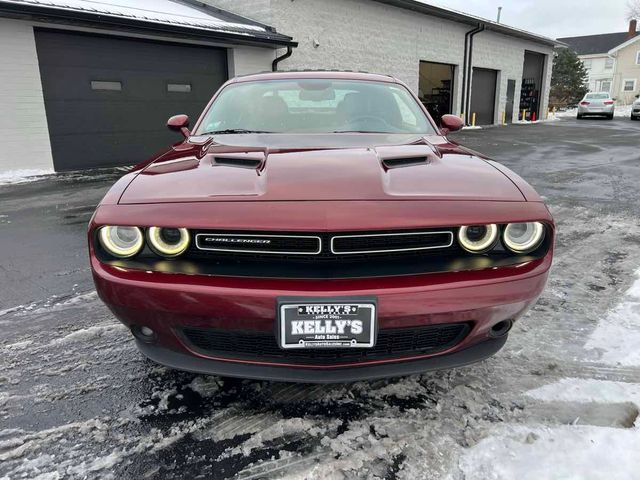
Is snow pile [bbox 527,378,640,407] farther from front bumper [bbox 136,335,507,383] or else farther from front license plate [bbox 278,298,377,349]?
front license plate [bbox 278,298,377,349]

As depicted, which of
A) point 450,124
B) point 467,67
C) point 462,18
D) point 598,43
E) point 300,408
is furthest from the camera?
point 598,43

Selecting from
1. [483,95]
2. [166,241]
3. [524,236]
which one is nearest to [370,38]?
[483,95]

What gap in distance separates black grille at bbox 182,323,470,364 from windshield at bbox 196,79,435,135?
4.88 ft

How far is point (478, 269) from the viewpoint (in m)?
1.84

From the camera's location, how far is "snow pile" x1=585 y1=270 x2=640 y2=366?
2.46 meters

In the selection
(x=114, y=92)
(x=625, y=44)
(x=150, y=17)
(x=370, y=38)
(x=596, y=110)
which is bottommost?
(x=596, y=110)

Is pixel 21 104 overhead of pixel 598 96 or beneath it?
beneath

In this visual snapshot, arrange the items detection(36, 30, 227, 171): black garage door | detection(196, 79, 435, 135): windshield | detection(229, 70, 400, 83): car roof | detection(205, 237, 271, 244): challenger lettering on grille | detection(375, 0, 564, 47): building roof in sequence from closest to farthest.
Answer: detection(205, 237, 271, 244): challenger lettering on grille → detection(196, 79, 435, 135): windshield → detection(229, 70, 400, 83): car roof → detection(36, 30, 227, 171): black garage door → detection(375, 0, 564, 47): building roof

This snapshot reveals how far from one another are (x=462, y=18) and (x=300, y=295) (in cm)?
2122

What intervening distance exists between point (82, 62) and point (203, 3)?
21.7 feet

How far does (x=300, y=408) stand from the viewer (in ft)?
6.78

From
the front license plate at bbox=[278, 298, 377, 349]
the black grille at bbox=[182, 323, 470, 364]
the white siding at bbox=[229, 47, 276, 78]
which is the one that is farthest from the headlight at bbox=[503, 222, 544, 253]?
the white siding at bbox=[229, 47, 276, 78]

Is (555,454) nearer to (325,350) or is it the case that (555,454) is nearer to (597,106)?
(325,350)

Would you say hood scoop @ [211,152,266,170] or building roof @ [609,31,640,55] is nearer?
hood scoop @ [211,152,266,170]
